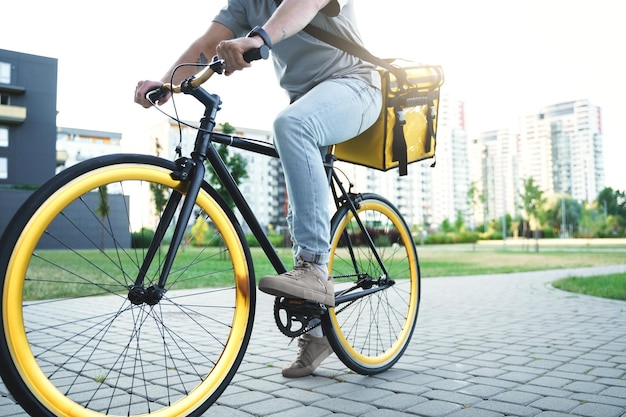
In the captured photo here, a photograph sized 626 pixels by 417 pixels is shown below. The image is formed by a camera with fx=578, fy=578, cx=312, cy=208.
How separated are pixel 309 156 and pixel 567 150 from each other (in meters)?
113

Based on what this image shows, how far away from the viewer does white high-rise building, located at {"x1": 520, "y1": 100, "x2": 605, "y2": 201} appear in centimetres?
10581

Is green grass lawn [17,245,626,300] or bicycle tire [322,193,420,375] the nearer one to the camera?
green grass lawn [17,245,626,300]

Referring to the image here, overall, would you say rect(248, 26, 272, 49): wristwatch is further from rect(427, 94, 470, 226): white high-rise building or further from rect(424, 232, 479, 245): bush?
rect(427, 94, 470, 226): white high-rise building

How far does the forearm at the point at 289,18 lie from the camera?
2176 mm

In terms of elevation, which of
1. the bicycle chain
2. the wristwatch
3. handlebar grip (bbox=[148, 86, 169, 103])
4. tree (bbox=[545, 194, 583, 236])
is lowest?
the bicycle chain

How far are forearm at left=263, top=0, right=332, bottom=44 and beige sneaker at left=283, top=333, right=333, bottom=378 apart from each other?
65.1 inches

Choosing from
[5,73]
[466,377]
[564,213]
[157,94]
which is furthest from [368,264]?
[564,213]

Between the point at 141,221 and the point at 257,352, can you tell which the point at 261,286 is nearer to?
the point at 141,221

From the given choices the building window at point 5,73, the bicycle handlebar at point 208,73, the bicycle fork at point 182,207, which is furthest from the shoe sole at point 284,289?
the building window at point 5,73

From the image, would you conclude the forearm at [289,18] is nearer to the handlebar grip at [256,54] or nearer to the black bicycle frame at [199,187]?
the handlebar grip at [256,54]

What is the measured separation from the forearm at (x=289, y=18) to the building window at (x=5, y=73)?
28.9m

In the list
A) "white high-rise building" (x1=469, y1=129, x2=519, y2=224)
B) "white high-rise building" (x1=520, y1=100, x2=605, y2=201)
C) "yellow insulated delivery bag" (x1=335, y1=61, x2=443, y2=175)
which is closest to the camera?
"yellow insulated delivery bag" (x1=335, y1=61, x2=443, y2=175)

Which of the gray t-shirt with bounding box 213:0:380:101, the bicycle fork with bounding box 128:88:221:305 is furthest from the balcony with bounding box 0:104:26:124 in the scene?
the bicycle fork with bounding box 128:88:221:305

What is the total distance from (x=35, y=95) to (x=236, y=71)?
29.5 m
